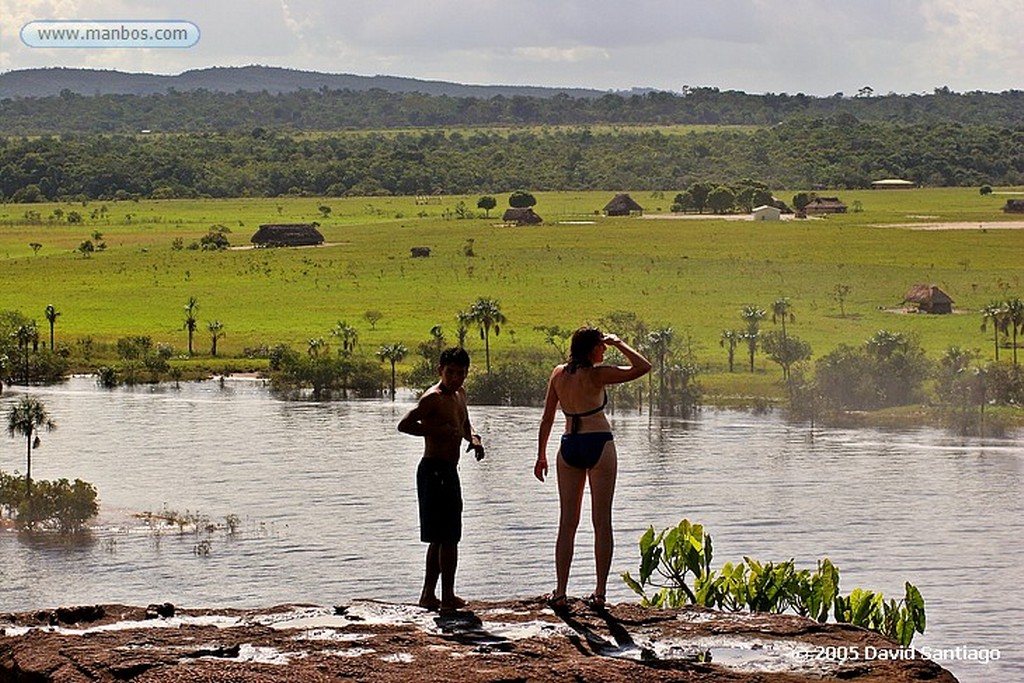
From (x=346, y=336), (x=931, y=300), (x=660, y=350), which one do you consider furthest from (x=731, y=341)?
(x=346, y=336)

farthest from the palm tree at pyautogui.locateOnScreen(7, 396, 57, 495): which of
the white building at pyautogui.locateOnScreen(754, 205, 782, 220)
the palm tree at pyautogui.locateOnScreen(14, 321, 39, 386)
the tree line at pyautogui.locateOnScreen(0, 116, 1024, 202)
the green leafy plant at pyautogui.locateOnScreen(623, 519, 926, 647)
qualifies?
the tree line at pyautogui.locateOnScreen(0, 116, 1024, 202)

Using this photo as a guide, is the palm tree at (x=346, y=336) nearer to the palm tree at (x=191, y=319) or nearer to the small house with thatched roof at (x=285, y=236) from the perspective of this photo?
the palm tree at (x=191, y=319)

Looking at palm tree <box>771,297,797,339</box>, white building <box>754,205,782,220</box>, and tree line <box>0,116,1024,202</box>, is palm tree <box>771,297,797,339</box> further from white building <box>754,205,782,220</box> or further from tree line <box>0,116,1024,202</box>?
tree line <box>0,116,1024,202</box>

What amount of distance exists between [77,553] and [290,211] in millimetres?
95382

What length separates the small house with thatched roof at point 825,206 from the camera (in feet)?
396

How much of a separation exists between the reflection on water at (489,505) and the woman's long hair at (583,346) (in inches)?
581

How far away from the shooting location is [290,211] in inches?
5059

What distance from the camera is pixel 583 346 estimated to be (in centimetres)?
1159

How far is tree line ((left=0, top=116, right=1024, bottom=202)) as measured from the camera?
5763 inches

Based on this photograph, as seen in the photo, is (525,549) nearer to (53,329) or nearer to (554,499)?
(554,499)

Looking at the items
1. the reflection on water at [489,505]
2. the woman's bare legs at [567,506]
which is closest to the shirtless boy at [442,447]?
the woman's bare legs at [567,506]

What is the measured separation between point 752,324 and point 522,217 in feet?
163

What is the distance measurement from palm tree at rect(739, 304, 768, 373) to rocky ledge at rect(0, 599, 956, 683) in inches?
1916

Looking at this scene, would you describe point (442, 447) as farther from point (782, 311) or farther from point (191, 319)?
point (191, 319)
